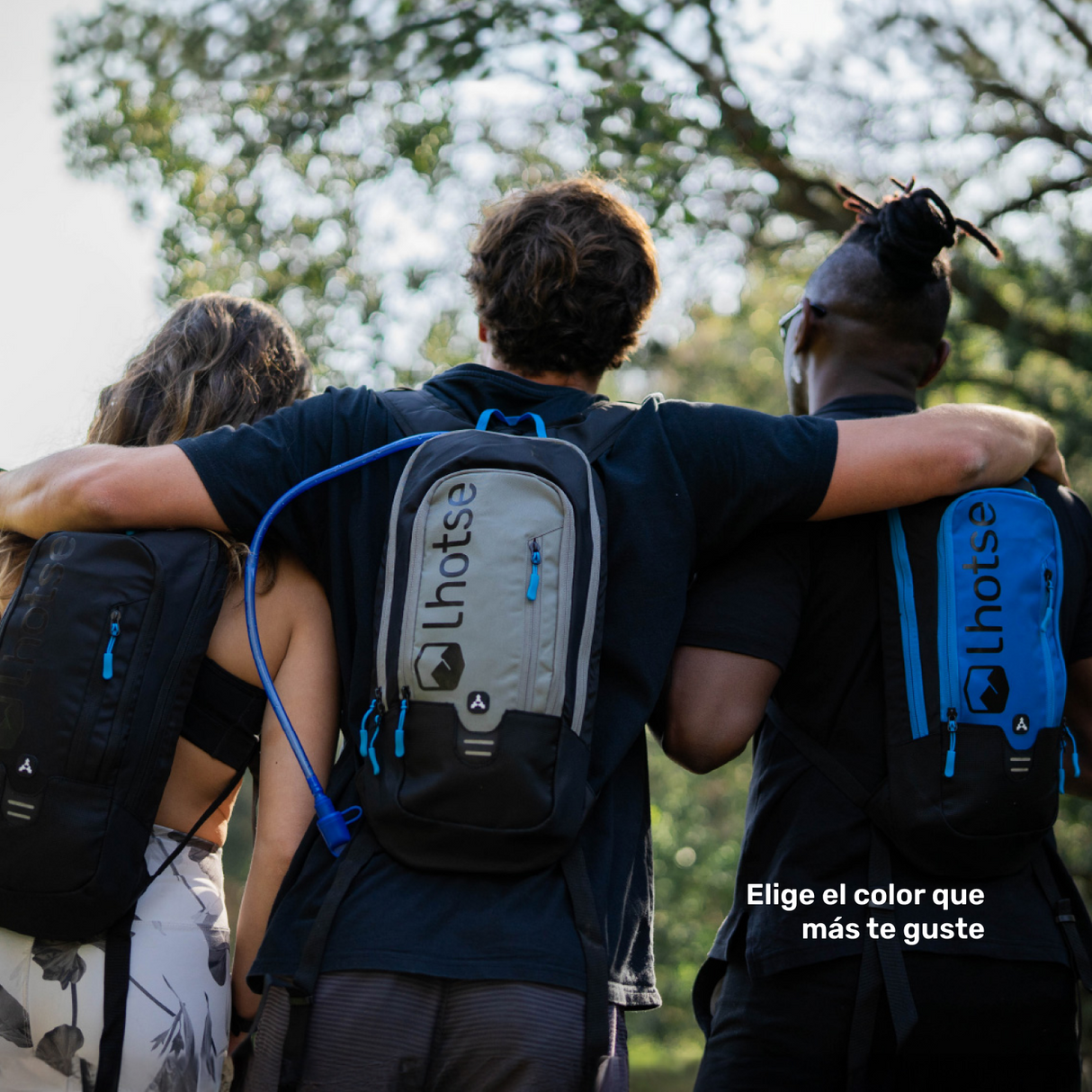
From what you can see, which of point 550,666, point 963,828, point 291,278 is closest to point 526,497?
point 550,666

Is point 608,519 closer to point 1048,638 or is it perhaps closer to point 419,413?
point 419,413

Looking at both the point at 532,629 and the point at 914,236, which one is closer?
the point at 532,629

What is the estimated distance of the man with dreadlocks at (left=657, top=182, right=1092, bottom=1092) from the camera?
1.97 meters

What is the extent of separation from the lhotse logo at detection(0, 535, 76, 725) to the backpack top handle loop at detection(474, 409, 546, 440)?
713mm

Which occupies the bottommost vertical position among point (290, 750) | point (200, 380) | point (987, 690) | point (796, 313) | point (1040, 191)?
point (290, 750)

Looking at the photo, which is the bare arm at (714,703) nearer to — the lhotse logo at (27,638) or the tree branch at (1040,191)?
the lhotse logo at (27,638)

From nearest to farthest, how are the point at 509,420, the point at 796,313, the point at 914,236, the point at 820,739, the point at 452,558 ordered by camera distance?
the point at 452,558 < the point at 509,420 < the point at 820,739 < the point at 914,236 < the point at 796,313

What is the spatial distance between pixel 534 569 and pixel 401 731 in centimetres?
31

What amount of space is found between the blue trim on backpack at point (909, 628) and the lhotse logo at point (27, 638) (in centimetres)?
148

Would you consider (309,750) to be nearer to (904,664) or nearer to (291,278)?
(904,664)

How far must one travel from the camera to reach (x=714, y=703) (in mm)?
1993

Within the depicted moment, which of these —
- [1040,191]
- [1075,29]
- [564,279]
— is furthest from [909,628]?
[1075,29]

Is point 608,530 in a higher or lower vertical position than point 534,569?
higher

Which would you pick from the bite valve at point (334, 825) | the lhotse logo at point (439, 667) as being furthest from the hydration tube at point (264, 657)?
the lhotse logo at point (439, 667)
